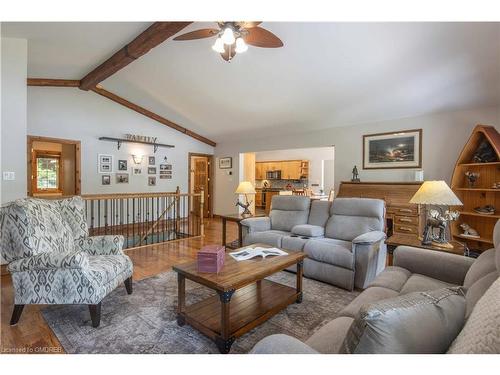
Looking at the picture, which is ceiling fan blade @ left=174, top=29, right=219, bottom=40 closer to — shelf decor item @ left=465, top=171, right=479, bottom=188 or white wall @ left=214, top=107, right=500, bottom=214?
white wall @ left=214, top=107, right=500, bottom=214

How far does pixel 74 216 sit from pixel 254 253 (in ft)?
6.05

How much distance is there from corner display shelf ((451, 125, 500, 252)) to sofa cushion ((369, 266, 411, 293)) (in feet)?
8.37

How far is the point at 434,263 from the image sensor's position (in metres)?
2.03

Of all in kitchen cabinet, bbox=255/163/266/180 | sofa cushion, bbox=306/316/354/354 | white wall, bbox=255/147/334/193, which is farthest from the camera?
kitchen cabinet, bbox=255/163/266/180

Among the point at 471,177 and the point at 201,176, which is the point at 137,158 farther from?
the point at 471,177

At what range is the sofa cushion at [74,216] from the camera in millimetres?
2594

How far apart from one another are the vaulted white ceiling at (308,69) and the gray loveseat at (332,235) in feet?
6.09

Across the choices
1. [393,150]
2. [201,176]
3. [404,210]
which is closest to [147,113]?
[201,176]

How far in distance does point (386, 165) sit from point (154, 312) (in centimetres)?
460

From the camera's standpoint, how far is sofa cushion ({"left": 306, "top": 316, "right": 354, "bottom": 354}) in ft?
3.76

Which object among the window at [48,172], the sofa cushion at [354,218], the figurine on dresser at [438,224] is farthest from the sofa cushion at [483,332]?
the window at [48,172]

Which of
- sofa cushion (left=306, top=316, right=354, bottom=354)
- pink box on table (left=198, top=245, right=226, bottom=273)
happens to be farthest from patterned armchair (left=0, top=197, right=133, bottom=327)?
sofa cushion (left=306, top=316, right=354, bottom=354)

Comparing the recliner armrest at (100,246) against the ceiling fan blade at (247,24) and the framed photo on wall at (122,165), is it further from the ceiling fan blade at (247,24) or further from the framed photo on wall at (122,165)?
the framed photo on wall at (122,165)
